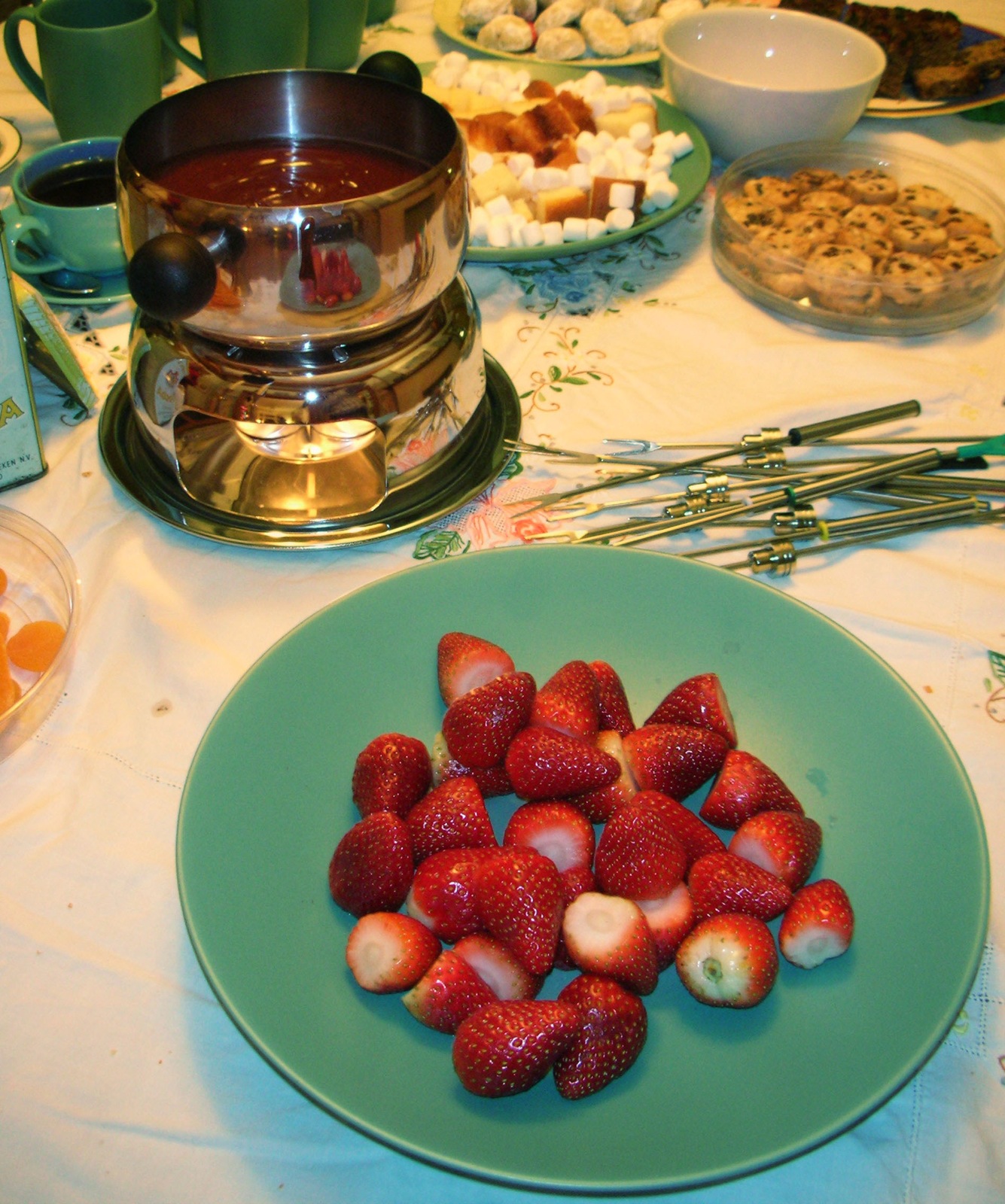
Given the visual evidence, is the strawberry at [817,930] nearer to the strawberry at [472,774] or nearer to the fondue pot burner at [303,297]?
the strawberry at [472,774]

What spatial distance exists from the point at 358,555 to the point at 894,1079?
535 mm

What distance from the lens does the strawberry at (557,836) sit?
58cm

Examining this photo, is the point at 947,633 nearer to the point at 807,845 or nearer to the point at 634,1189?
the point at 807,845

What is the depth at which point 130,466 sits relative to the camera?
0.84 metres

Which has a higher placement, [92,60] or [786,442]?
[92,60]

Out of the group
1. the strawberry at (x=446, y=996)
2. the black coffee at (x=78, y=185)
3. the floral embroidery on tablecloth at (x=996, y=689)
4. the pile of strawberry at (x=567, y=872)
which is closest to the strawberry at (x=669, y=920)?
the pile of strawberry at (x=567, y=872)

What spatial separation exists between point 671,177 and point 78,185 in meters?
0.68

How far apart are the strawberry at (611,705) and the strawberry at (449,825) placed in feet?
0.38

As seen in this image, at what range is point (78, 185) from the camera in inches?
39.0

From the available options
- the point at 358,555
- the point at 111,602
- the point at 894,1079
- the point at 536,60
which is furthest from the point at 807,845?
the point at 536,60

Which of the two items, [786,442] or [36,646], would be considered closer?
[36,646]

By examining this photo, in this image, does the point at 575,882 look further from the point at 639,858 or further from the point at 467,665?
the point at 467,665

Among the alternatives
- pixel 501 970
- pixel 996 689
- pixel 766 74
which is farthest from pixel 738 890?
pixel 766 74

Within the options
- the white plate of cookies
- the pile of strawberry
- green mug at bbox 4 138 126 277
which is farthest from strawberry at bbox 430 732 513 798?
the white plate of cookies
